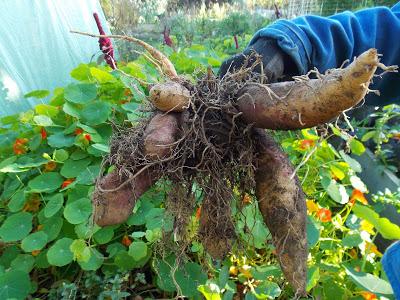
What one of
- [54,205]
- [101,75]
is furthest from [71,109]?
[54,205]

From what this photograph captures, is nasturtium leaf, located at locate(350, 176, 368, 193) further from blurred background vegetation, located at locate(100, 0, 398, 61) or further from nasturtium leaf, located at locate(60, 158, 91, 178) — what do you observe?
blurred background vegetation, located at locate(100, 0, 398, 61)

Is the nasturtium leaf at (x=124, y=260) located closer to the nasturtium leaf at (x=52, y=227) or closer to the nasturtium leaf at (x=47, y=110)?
the nasturtium leaf at (x=52, y=227)

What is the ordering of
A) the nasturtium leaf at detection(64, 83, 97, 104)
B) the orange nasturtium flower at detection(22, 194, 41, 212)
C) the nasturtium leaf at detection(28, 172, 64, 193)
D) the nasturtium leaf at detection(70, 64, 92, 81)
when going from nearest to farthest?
1. the nasturtium leaf at detection(28, 172, 64, 193)
2. the orange nasturtium flower at detection(22, 194, 41, 212)
3. the nasturtium leaf at detection(64, 83, 97, 104)
4. the nasturtium leaf at detection(70, 64, 92, 81)

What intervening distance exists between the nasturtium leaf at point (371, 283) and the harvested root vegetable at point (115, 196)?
1.86 feet

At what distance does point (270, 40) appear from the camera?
0.95 metres

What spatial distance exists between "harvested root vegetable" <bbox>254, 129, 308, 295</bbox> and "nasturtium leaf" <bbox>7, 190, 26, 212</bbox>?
91 centimetres

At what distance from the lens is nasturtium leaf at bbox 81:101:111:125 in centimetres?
149

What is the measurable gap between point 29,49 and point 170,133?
88.0 inches

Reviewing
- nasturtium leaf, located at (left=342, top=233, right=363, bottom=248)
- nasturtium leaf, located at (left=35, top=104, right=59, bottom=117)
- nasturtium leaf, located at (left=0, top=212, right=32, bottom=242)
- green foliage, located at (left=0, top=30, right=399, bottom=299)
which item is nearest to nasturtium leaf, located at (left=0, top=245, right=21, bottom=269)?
green foliage, located at (left=0, top=30, right=399, bottom=299)

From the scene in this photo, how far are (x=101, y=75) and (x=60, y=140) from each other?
1.12 feet

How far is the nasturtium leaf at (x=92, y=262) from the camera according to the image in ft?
3.85

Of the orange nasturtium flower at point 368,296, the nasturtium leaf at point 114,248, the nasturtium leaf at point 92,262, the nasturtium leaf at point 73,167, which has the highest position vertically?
the nasturtium leaf at point 73,167

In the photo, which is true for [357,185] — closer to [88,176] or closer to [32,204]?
[88,176]

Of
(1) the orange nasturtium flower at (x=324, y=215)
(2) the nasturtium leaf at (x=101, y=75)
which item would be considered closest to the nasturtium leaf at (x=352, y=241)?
(1) the orange nasturtium flower at (x=324, y=215)
